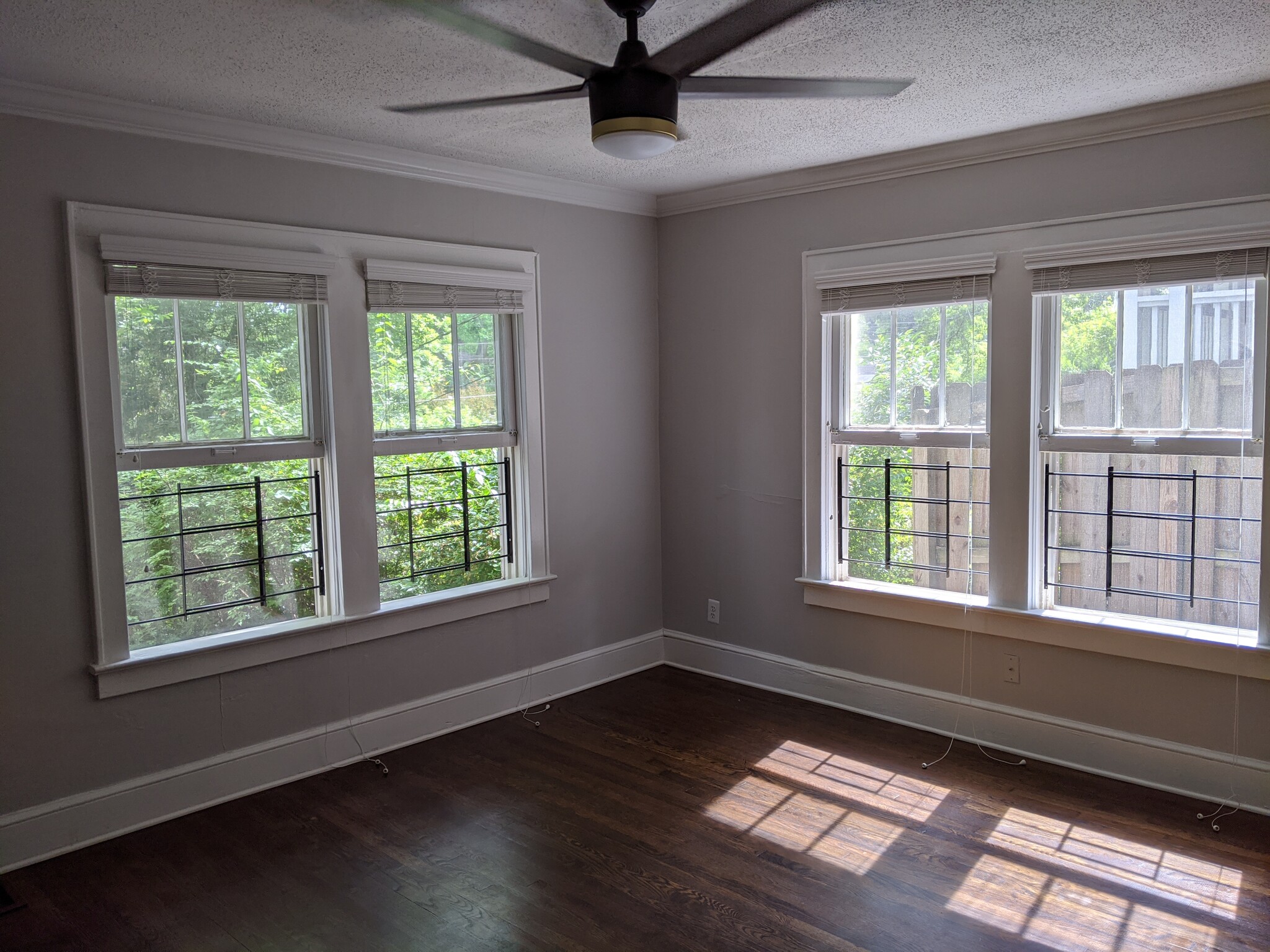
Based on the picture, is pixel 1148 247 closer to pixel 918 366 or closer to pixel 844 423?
pixel 918 366

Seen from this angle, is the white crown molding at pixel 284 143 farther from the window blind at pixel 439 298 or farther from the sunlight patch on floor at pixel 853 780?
the sunlight patch on floor at pixel 853 780

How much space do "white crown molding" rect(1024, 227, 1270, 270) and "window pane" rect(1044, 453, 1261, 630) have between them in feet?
2.46

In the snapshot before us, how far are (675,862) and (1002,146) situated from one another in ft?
9.90

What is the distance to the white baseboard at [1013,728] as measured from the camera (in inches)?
130

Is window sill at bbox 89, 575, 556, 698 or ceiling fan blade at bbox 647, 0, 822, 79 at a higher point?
ceiling fan blade at bbox 647, 0, 822, 79

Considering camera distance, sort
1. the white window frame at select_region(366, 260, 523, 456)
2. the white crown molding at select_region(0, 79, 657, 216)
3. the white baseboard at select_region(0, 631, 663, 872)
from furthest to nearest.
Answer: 1. the white window frame at select_region(366, 260, 523, 456)
2. the white baseboard at select_region(0, 631, 663, 872)
3. the white crown molding at select_region(0, 79, 657, 216)

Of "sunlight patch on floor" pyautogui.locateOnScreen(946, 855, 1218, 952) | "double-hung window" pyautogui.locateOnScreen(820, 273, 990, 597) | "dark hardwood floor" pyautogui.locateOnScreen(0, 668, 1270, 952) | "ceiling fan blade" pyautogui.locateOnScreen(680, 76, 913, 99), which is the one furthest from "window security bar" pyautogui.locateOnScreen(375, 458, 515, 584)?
"sunlight patch on floor" pyautogui.locateOnScreen(946, 855, 1218, 952)

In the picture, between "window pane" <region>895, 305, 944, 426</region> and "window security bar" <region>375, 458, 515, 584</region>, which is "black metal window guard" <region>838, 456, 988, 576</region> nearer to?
"window pane" <region>895, 305, 944, 426</region>

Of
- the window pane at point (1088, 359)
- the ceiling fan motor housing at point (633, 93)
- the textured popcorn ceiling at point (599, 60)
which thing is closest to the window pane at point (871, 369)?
the window pane at point (1088, 359)

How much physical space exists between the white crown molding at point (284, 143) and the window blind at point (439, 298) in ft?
1.55

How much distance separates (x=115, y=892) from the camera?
2822 mm

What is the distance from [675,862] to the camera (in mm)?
2959

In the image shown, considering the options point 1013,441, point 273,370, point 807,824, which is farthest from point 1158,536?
point 273,370

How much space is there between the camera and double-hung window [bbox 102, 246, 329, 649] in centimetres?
321
